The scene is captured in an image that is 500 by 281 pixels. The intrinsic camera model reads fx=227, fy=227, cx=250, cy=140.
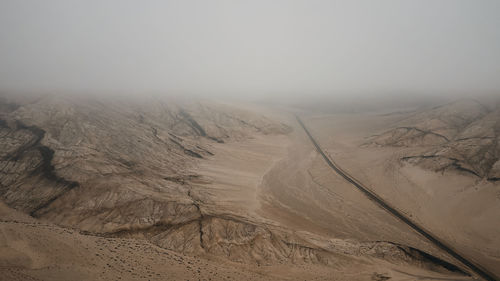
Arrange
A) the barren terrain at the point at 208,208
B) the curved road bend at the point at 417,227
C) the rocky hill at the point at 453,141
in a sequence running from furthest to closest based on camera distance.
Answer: the rocky hill at the point at 453,141, the curved road bend at the point at 417,227, the barren terrain at the point at 208,208

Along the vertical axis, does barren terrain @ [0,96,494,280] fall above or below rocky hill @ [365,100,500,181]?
below

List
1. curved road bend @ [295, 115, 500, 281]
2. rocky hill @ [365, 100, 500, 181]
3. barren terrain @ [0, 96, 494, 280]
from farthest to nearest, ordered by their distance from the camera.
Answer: rocky hill @ [365, 100, 500, 181] → curved road bend @ [295, 115, 500, 281] → barren terrain @ [0, 96, 494, 280]

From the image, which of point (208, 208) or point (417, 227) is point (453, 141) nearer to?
point (417, 227)

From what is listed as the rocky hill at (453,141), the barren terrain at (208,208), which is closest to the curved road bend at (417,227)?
the barren terrain at (208,208)

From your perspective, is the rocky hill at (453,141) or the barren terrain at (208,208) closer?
the barren terrain at (208,208)

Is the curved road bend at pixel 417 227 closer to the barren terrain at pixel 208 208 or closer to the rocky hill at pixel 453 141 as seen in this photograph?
the barren terrain at pixel 208 208

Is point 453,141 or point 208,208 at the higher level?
point 453,141

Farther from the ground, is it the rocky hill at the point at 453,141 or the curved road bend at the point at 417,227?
the rocky hill at the point at 453,141

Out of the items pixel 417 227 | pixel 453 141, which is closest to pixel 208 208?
pixel 417 227

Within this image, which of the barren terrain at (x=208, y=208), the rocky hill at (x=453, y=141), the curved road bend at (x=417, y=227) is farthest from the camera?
the rocky hill at (x=453, y=141)

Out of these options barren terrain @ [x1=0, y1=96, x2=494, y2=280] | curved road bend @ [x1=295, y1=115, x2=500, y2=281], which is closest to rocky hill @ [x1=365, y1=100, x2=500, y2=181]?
barren terrain @ [x1=0, y1=96, x2=494, y2=280]

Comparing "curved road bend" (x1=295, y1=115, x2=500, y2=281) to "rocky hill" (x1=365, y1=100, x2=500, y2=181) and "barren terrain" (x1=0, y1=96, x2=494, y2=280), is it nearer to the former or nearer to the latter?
"barren terrain" (x1=0, y1=96, x2=494, y2=280)

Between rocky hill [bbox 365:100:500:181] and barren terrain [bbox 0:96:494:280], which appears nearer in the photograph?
barren terrain [bbox 0:96:494:280]

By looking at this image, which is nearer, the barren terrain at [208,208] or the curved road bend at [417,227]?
the barren terrain at [208,208]
